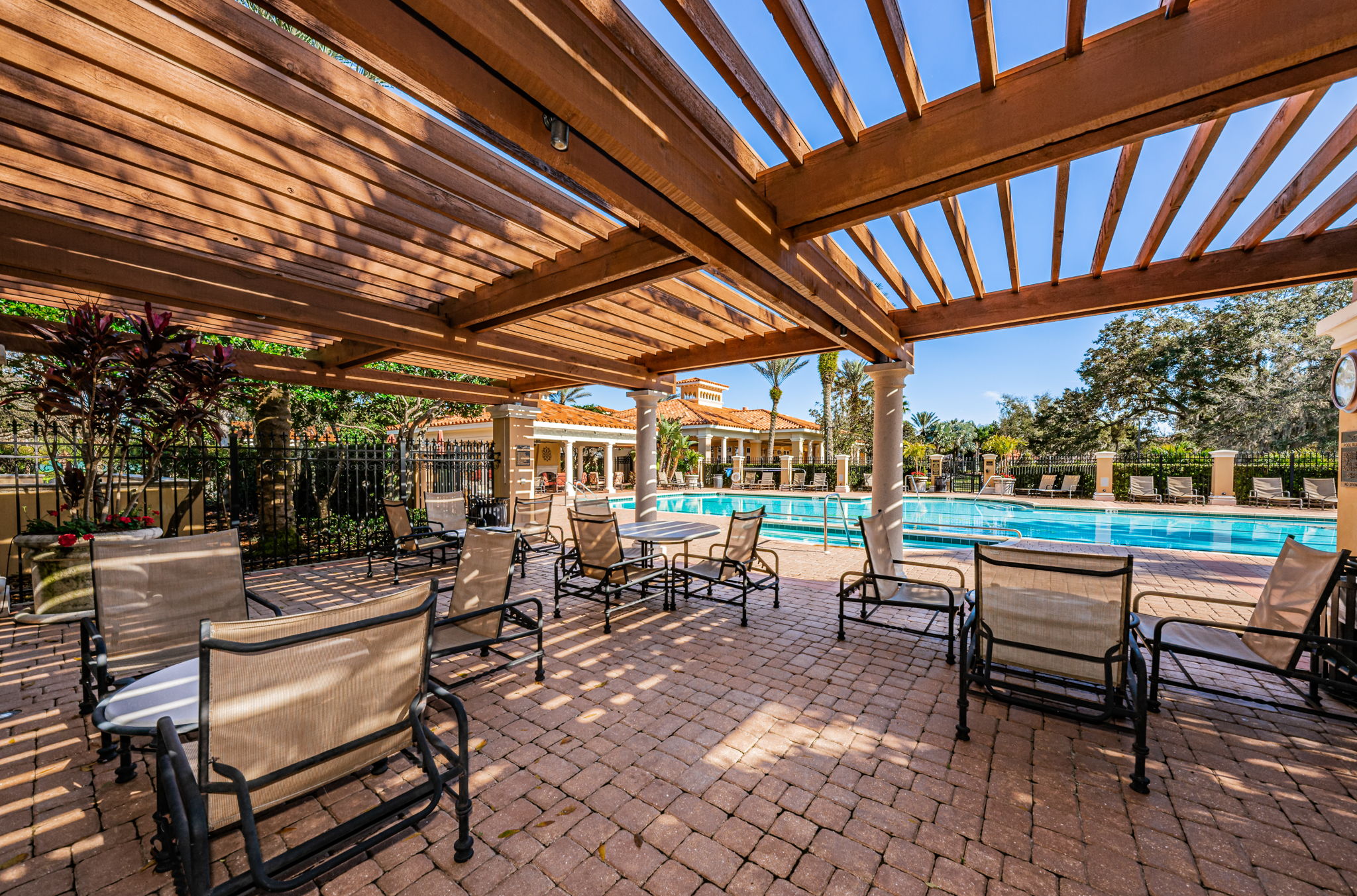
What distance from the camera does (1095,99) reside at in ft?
7.22

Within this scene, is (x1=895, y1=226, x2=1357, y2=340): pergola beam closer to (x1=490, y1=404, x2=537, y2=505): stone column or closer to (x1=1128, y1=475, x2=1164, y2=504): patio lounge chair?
(x1=490, y1=404, x2=537, y2=505): stone column

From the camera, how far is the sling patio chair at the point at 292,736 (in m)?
1.50

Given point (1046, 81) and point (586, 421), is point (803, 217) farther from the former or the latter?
point (586, 421)

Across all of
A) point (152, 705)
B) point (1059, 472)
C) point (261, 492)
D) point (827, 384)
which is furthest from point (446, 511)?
point (1059, 472)

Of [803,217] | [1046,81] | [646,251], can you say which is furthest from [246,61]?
[1046,81]

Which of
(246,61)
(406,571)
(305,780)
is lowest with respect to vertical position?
(406,571)

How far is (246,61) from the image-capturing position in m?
2.35

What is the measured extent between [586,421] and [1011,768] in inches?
811

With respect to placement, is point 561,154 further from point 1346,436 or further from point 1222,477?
point 1222,477

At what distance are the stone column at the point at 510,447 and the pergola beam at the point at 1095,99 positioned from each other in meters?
9.31

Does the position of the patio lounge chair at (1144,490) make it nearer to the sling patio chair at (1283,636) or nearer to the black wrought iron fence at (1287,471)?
the black wrought iron fence at (1287,471)

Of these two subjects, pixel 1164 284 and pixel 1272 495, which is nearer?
pixel 1164 284

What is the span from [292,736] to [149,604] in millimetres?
2060

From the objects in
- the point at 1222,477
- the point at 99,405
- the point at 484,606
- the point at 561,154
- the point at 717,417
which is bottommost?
the point at 484,606
